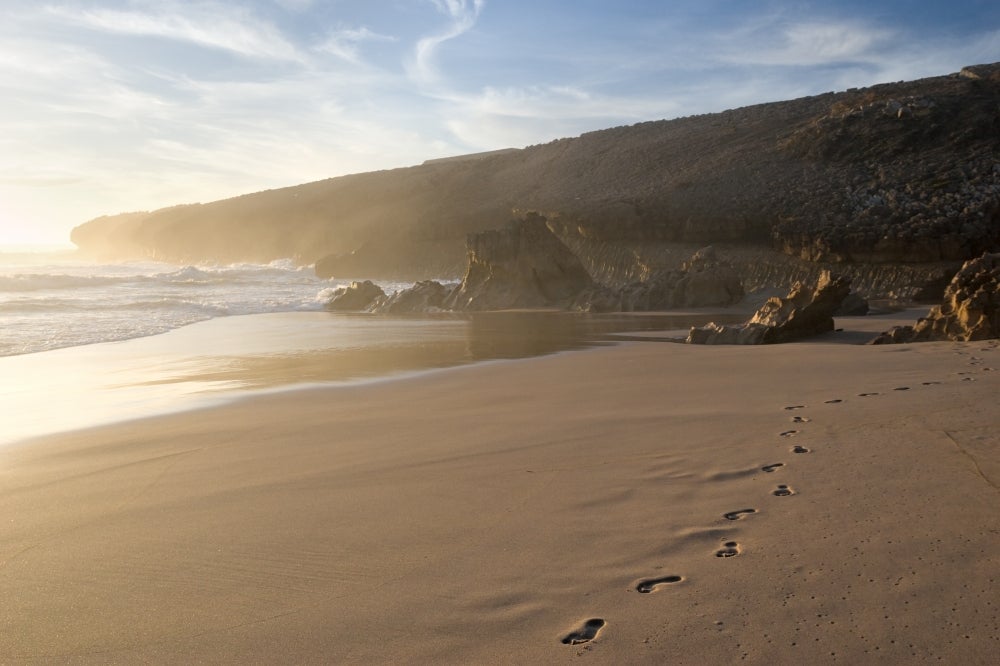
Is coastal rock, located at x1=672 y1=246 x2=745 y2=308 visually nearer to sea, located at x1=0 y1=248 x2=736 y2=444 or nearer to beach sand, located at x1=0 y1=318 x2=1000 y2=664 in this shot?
sea, located at x1=0 y1=248 x2=736 y2=444

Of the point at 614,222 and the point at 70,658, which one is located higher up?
the point at 614,222

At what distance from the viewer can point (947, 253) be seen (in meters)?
19.6

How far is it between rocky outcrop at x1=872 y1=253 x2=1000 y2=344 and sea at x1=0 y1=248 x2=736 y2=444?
4.34 metres

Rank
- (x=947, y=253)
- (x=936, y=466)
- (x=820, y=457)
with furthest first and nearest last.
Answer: (x=947, y=253), (x=820, y=457), (x=936, y=466)

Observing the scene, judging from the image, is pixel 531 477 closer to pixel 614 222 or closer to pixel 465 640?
pixel 465 640

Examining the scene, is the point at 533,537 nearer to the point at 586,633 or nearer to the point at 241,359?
the point at 586,633

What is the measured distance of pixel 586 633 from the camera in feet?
7.27

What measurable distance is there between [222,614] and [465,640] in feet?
2.67

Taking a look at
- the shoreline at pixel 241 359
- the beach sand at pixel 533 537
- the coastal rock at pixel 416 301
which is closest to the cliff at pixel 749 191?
the coastal rock at pixel 416 301

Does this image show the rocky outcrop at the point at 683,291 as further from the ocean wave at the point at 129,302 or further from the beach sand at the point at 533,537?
the beach sand at the point at 533,537

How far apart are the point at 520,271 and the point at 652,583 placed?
1968 cm

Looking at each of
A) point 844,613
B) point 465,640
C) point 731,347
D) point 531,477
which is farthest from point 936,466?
point 731,347

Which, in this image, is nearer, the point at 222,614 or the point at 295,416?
the point at 222,614

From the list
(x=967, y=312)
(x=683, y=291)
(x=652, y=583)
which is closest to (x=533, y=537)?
(x=652, y=583)
